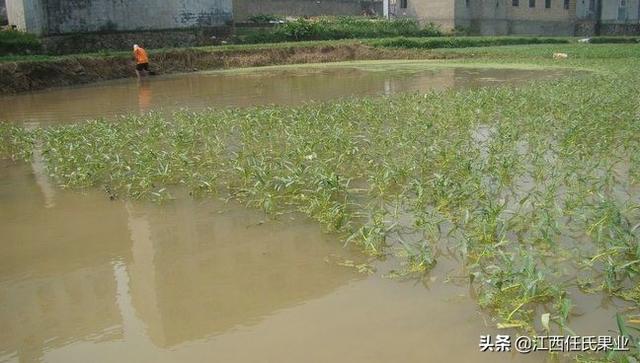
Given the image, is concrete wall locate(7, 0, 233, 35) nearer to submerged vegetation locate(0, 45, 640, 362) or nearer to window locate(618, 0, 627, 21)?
submerged vegetation locate(0, 45, 640, 362)

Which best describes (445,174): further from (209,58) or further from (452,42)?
(452,42)

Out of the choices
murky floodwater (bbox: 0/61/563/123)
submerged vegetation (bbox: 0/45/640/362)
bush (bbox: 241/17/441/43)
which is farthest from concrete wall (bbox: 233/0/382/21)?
submerged vegetation (bbox: 0/45/640/362)

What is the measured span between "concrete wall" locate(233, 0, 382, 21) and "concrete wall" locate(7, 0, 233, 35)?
5375mm

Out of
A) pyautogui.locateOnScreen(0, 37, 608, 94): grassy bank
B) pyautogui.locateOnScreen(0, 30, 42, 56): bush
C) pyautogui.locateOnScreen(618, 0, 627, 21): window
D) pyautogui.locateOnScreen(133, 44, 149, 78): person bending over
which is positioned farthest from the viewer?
pyautogui.locateOnScreen(618, 0, 627, 21): window

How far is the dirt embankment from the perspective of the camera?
1908 centimetres

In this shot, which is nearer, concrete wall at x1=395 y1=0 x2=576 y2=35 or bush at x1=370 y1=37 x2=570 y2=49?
bush at x1=370 y1=37 x2=570 y2=49

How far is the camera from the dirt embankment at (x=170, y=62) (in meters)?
19.1

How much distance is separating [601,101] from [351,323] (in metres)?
8.31

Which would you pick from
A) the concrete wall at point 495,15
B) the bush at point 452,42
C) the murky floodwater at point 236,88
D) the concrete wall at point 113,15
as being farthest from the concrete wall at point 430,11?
the murky floodwater at point 236,88

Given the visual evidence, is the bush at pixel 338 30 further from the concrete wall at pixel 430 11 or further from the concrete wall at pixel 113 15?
the concrete wall at pixel 113 15

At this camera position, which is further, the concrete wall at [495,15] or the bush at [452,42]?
the concrete wall at [495,15]

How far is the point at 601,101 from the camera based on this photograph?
32.6ft

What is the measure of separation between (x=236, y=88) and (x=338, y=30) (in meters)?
18.9

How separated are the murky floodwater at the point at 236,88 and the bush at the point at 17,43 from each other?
14.0ft
